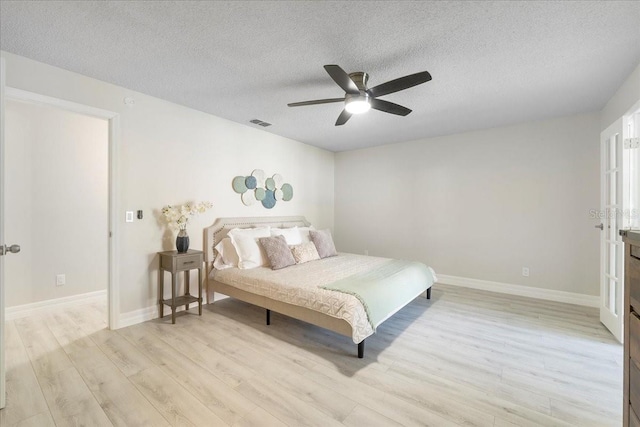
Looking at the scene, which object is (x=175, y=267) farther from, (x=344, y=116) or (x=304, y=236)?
(x=344, y=116)

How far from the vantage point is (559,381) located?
201 cm

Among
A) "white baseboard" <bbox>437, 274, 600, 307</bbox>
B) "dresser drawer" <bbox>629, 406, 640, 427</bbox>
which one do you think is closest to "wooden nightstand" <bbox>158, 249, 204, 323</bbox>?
"dresser drawer" <bbox>629, 406, 640, 427</bbox>

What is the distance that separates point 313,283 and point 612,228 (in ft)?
10.2

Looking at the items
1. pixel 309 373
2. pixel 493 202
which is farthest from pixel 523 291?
pixel 309 373

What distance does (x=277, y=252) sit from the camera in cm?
345

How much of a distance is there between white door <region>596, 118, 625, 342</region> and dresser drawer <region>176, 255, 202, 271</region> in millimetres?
4282

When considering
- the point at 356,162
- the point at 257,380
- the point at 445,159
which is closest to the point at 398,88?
the point at 257,380

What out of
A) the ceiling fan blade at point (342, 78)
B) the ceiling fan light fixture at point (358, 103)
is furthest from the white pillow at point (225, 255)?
the ceiling fan blade at point (342, 78)

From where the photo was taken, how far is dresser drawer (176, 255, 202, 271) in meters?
3.01

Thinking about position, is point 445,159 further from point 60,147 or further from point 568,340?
point 60,147

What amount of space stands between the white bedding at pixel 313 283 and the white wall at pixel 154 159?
83 centimetres

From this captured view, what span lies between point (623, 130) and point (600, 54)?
0.91 m

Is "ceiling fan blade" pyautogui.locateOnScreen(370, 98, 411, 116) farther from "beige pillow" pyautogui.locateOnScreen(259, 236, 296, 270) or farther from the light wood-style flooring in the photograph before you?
the light wood-style flooring

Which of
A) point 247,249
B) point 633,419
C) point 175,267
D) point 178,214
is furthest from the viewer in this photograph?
point 247,249
